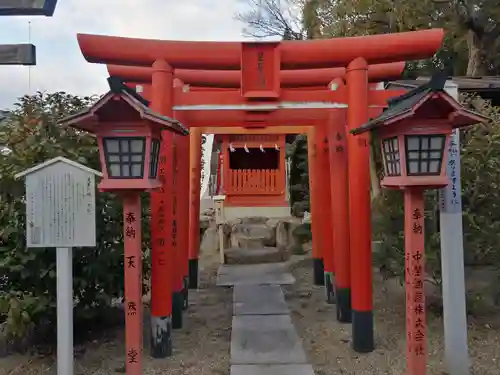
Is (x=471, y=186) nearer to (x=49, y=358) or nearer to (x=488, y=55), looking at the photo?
(x=49, y=358)

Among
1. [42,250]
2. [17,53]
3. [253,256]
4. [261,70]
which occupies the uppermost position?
[17,53]

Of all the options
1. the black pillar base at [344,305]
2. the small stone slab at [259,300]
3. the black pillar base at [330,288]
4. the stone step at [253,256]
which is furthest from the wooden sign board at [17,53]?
the stone step at [253,256]

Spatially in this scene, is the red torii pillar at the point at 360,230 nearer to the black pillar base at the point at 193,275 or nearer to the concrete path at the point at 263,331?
the concrete path at the point at 263,331

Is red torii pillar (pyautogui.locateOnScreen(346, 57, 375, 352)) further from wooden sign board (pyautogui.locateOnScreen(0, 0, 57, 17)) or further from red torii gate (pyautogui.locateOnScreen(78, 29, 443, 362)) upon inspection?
wooden sign board (pyautogui.locateOnScreen(0, 0, 57, 17))

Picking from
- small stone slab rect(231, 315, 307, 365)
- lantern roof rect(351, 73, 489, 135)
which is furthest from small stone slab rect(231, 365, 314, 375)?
lantern roof rect(351, 73, 489, 135)

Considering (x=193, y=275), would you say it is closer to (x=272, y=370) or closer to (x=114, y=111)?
(x=272, y=370)

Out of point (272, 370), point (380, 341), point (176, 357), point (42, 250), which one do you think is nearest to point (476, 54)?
point (380, 341)

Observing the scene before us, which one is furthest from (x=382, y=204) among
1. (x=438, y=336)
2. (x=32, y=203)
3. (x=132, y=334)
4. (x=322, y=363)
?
(x=32, y=203)

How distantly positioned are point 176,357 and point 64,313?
170 cm

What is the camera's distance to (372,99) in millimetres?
5621

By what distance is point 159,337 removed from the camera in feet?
16.9

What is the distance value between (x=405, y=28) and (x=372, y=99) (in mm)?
9062

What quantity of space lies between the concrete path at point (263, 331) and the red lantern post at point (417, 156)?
3.98ft

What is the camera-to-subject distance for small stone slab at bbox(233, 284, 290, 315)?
7.00 metres
